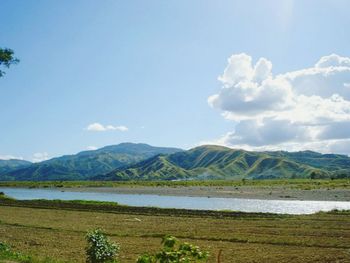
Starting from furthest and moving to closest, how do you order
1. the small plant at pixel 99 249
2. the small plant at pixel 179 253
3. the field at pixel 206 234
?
the field at pixel 206 234
the small plant at pixel 99 249
the small plant at pixel 179 253

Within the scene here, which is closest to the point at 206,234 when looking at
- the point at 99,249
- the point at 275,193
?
the point at 99,249

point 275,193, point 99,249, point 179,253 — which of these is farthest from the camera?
point 275,193

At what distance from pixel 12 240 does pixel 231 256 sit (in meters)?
17.2

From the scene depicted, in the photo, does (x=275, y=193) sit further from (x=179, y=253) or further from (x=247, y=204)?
(x=179, y=253)

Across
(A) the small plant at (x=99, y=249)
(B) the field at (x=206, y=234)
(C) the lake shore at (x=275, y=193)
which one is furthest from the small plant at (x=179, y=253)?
(C) the lake shore at (x=275, y=193)

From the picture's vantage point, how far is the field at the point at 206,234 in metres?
26.5

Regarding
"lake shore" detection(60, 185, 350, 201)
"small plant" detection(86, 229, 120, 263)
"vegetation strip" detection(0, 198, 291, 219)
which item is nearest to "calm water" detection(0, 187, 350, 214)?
"lake shore" detection(60, 185, 350, 201)

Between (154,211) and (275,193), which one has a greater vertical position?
(275,193)

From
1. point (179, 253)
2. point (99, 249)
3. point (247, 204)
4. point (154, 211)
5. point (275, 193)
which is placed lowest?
point (247, 204)

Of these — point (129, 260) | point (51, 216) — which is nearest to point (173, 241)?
point (129, 260)

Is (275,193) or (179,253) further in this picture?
(275,193)

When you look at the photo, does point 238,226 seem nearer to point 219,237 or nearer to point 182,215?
point 219,237

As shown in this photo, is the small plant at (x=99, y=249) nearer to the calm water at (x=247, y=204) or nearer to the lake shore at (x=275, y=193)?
the calm water at (x=247, y=204)

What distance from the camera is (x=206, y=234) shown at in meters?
35.6
